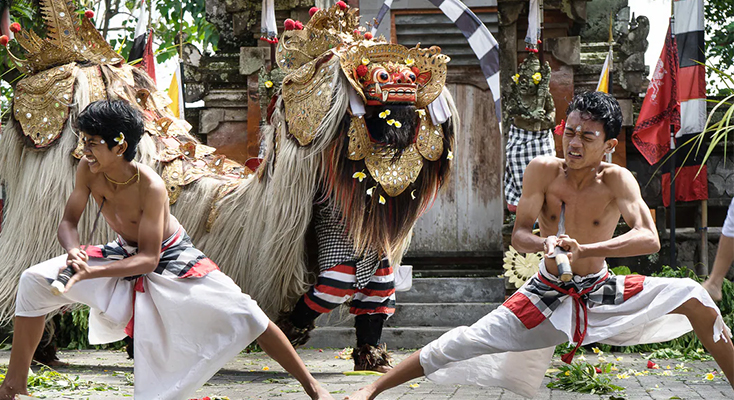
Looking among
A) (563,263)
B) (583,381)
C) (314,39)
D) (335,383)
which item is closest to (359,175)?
(314,39)

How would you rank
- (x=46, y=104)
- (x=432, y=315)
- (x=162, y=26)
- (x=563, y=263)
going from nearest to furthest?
(x=563, y=263)
(x=46, y=104)
(x=432, y=315)
(x=162, y=26)

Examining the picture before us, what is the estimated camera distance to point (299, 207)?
5188mm

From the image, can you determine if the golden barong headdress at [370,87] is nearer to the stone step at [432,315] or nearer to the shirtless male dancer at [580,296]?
the shirtless male dancer at [580,296]

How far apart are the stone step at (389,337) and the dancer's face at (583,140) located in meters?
3.63

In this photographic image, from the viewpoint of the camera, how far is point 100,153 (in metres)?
3.79

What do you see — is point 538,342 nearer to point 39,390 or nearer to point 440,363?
point 440,363

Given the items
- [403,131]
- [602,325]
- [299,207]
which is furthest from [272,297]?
[602,325]

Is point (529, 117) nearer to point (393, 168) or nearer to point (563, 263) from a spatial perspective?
point (393, 168)

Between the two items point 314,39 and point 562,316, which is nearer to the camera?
point 562,316

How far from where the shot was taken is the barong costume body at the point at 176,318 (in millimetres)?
3734

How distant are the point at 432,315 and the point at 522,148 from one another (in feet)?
5.46

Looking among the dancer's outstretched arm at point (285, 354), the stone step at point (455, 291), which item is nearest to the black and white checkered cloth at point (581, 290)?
the dancer's outstretched arm at point (285, 354)

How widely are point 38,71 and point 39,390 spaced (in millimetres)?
2501

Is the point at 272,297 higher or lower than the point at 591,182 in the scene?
lower
